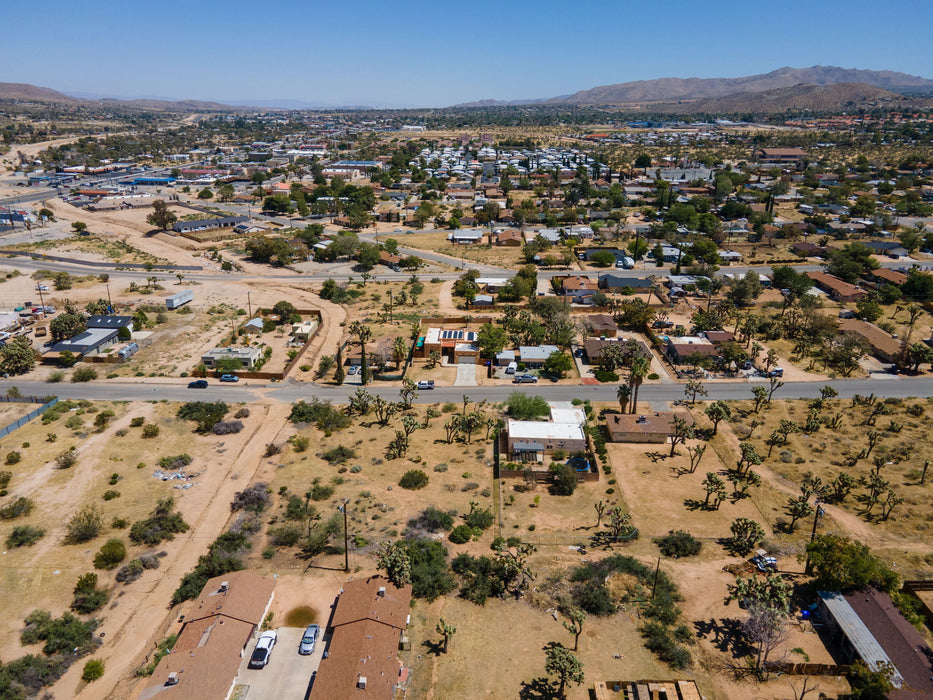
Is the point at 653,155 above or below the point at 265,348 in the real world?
above

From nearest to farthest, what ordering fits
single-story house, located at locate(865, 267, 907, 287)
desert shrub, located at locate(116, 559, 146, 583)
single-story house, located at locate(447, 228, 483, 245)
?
desert shrub, located at locate(116, 559, 146, 583), single-story house, located at locate(865, 267, 907, 287), single-story house, located at locate(447, 228, 483, 245)

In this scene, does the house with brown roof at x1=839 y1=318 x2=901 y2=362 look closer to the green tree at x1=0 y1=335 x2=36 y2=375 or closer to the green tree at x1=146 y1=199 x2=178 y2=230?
the green tree at x1=0 y1=335 x2=36 y2=375

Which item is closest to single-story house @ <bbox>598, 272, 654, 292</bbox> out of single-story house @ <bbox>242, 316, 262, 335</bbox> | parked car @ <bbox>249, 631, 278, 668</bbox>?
single-story house @ <bbox>242, 316, 262, 335</bbox>

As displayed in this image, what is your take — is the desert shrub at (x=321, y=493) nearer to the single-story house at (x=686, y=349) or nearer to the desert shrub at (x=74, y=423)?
the desert shrub at (x=74, y=423)

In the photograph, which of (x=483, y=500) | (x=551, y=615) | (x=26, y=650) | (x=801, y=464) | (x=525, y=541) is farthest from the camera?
(x=801, y=464)

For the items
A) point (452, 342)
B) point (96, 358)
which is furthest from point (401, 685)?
point (96, 358)

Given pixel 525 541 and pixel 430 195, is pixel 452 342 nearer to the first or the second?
pixel 525 541

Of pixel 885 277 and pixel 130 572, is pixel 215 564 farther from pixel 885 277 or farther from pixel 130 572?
pixel 885 277

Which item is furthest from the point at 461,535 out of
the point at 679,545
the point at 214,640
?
the point at 214,640
